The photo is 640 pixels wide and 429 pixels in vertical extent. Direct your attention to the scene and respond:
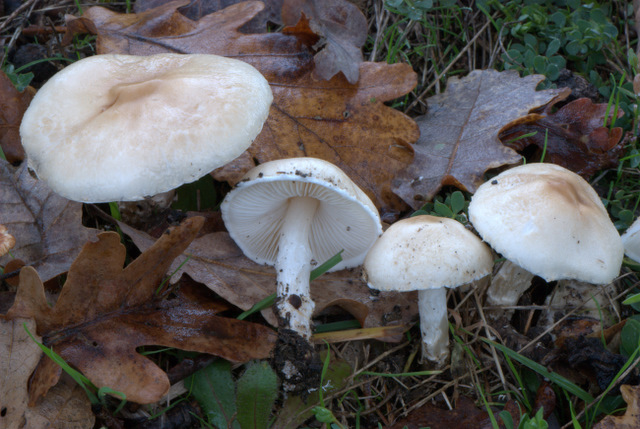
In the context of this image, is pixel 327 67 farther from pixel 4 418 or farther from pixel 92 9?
pixel 4 418

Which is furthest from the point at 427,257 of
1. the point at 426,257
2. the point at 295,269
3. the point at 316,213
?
the point at 316,213

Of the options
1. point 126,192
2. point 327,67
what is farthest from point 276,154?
point 126,192

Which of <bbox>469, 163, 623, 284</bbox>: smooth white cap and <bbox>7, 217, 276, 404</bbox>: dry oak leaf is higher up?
<bbox>469, 163, 623, 284</bbox>: smooth white cap

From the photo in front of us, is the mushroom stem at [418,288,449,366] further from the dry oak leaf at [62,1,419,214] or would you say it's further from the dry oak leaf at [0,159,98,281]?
the dry oak leaf at [0,159,98,281]

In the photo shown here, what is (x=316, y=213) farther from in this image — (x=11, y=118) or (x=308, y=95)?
(x=11, y=118)

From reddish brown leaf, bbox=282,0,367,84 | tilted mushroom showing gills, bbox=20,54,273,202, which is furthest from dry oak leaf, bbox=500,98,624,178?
tilted mushroom showing gills, bbox=20,54,273,202

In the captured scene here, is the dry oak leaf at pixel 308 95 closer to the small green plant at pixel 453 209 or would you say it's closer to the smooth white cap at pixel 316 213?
the small green plant at pixel 453 209
